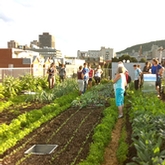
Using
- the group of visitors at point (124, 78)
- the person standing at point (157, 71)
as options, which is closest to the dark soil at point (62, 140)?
the group of visitors at point (124, 78)

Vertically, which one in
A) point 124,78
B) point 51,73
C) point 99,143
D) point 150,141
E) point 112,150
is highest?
point 124,78

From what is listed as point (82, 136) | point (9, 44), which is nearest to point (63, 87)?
point (82, 136)

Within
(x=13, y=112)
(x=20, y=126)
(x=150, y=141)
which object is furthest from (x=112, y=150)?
(x=13, y=112)

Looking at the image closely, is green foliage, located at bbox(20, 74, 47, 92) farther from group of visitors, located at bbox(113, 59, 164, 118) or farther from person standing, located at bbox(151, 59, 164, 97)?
person standing, located at bbox(151, 59, 164, 97)

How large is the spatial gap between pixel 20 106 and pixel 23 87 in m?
5.23

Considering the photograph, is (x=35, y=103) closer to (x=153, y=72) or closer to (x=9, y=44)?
(x=153, y=72)

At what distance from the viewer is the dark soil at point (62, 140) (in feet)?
15.9

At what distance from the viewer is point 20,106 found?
1047cm

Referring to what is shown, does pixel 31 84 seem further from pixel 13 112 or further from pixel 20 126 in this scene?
pixel 20 126

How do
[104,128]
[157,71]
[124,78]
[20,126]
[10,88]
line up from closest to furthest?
[104,128]
[20,126]
[124,78]
[157,71]
[10,88]

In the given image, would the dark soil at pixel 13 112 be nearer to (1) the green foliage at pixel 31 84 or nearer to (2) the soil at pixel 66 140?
(2) the soil at pixel 66 140

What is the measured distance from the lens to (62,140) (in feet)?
19.8

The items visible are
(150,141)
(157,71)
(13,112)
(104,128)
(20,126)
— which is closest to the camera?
(150,141)

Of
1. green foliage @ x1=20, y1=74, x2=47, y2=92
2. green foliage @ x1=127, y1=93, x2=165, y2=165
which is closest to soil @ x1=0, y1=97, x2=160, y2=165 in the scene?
green foliage @ x1=127, y1=93, x2=165, y2=165
